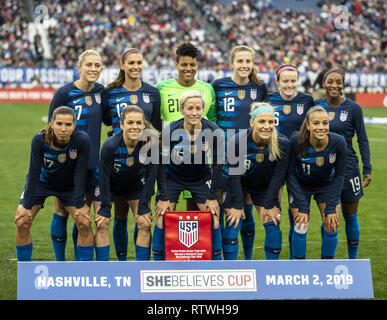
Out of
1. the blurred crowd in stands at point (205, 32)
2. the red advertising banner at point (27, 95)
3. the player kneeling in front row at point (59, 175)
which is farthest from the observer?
the blurred crowd in stands at point (205, 32)

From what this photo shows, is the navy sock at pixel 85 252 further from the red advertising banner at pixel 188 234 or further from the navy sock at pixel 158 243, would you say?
the red advertising banner at pixel 188 234

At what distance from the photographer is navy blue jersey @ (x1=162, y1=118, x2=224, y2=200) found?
5656 millimetres

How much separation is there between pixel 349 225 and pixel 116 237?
7.54 feet

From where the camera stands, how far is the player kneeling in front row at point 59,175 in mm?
5449

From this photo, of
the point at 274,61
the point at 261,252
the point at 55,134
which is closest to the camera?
the point at 55,134

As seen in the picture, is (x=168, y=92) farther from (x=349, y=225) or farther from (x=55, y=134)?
(x=349, y=225)

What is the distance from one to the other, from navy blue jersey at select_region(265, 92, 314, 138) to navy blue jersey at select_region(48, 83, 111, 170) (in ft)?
5.47

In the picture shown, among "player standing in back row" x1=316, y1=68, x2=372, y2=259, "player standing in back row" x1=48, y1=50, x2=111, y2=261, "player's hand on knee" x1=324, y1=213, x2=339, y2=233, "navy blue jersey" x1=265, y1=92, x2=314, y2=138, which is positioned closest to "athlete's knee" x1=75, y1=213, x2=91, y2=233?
"player standing in back row" x1=48, y1=50, x2=111, y2=261

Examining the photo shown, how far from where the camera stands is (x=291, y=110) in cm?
609

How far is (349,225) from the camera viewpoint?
6.33 meters

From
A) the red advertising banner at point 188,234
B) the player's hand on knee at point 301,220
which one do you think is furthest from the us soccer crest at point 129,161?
the player's hand on knee at point 301,220

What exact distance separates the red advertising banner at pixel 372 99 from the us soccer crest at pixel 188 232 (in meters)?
20.5

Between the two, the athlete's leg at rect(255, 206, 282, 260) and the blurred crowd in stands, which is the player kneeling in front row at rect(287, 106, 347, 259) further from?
the blurred crowd in stands
